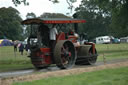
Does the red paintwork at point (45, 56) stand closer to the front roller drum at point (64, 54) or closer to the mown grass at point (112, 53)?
the front roller drum at point (64, 54)

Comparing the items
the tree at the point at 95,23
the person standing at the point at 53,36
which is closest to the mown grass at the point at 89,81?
the person standing at the point at 53,36

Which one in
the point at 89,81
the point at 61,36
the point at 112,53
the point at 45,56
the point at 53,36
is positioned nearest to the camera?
the point at 89,81

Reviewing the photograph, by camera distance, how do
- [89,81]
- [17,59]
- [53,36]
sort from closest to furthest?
[89,81] < [53,36] < [17,59]

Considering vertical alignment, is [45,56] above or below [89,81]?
above

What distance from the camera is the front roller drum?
1353 centimetres

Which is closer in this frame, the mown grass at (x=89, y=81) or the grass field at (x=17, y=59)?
the mown grass at (x=89, y=81)

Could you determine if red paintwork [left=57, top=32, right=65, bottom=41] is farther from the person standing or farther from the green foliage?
the green foliage

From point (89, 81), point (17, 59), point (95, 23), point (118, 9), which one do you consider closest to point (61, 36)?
point (89, 81)

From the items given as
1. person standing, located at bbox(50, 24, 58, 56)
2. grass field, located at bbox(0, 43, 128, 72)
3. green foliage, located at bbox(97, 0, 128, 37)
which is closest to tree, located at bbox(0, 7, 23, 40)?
green foliage, located at bbox(97, 0, 128, 37)

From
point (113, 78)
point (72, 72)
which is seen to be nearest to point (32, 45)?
point (72, 72)

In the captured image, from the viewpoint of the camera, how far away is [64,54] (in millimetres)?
14055

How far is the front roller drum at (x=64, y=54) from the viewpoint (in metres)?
13.5

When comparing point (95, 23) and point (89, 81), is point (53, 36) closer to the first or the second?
point (89, 81)

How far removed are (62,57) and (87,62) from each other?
2679 millimetres
